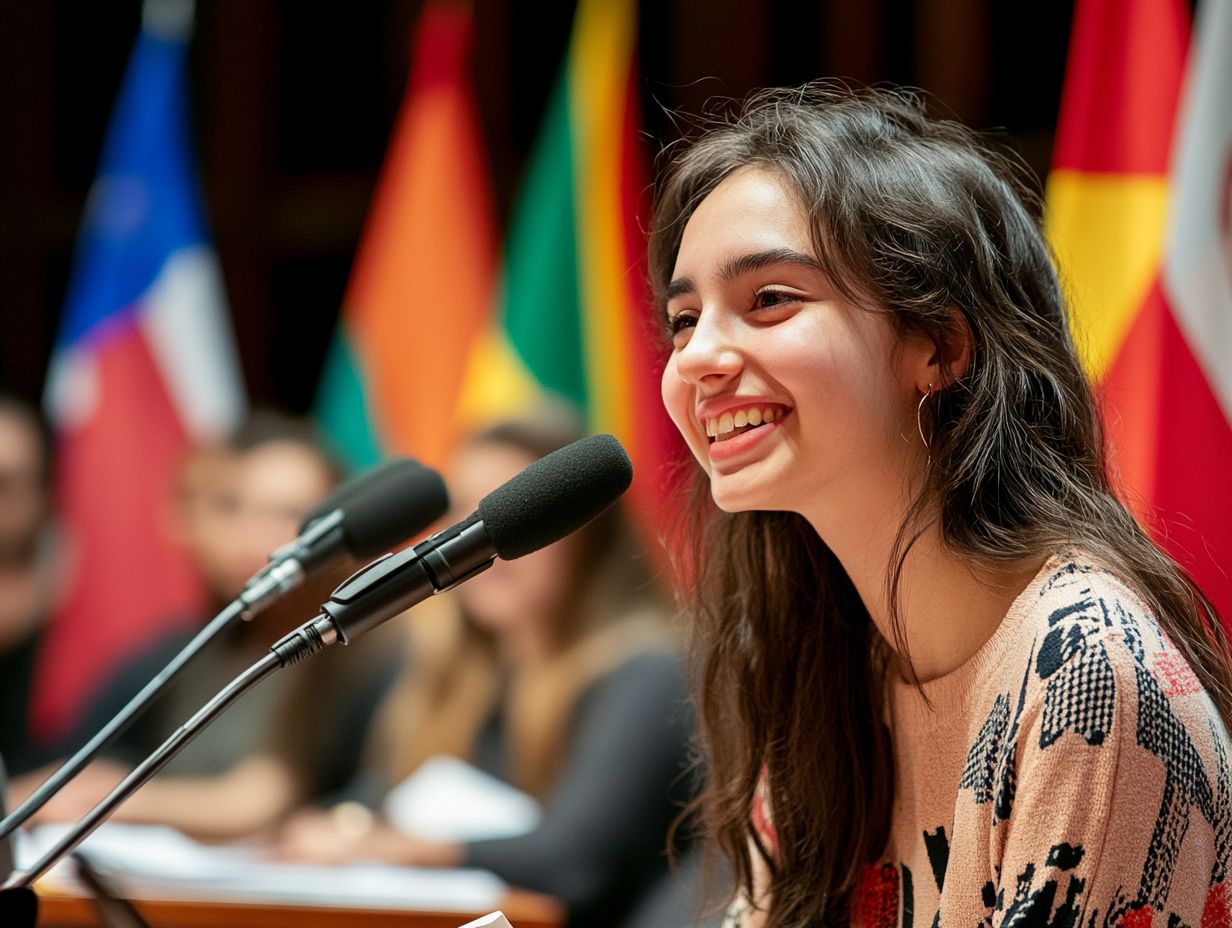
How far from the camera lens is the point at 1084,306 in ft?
7.13

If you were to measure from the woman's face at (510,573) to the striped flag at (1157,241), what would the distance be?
1.09 m

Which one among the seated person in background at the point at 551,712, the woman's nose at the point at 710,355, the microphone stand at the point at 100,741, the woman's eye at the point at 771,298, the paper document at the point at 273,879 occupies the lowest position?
the paper document at the point at 273,879

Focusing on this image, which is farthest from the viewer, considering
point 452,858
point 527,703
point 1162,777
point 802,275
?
point 527,703

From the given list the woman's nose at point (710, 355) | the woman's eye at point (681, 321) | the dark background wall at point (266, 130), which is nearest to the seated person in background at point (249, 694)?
the dark background wall at point (266, 130)

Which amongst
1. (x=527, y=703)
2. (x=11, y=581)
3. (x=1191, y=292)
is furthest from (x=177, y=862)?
(x=1191, y=292)

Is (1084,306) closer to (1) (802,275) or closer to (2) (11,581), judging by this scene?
(1) (802,275)

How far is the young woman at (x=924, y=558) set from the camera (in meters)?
1.11

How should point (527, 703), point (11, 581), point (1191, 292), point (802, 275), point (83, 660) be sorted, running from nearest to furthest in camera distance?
point (802, 275)
point (1191, 292)
point (527, 703)
point (11, 581)
point (83, 660)

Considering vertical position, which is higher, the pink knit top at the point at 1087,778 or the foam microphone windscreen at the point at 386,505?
the foam microphone windscreen at the point at 386,505

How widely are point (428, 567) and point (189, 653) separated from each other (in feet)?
0.71

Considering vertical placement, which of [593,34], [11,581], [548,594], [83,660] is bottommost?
[83,660]

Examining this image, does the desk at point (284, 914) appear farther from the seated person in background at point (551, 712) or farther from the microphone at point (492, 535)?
the microphone at point (492, 535)

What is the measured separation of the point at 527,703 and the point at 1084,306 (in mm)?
1271

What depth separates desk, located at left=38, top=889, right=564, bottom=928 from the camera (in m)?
2.25
